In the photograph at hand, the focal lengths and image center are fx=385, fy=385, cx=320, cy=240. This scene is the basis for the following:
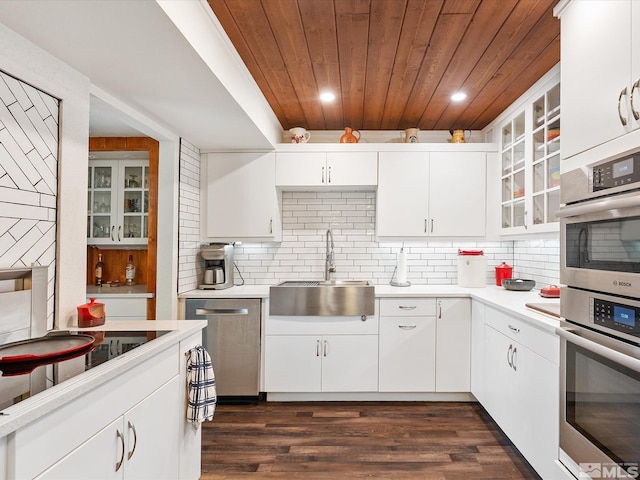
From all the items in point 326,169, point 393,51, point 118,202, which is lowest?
point 118,202

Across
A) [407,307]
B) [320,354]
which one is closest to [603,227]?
[407,307]

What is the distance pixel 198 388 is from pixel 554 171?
2394 millimetres

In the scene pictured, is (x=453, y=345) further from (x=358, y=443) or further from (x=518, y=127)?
(x=518, y=127)

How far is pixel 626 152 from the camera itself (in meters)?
1.23

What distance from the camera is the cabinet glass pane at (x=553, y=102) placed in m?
2.39

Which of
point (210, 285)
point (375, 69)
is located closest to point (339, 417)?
point (210, 285)

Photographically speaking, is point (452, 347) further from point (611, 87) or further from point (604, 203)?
point (611, 87)

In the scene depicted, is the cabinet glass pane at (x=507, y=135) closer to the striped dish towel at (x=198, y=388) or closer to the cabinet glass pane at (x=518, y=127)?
the cabinet glass pane at (x=518, y=127)

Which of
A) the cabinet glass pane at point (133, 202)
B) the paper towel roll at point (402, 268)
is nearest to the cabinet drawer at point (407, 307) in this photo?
the paper towel roll at point (402, 268)

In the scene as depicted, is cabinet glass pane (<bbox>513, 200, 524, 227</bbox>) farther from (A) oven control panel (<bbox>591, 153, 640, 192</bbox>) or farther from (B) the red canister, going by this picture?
(A) oven control panel (<bbox>591, 153, 640, 192</bbox>)

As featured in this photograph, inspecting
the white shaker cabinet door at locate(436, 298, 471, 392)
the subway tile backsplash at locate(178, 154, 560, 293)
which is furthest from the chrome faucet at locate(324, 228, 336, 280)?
the white shaker cabinet door at locate(436, 298, 471, 392)

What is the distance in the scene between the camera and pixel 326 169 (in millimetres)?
3395

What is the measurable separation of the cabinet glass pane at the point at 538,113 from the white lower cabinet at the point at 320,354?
6.01 ft

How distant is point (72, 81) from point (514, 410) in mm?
2915
